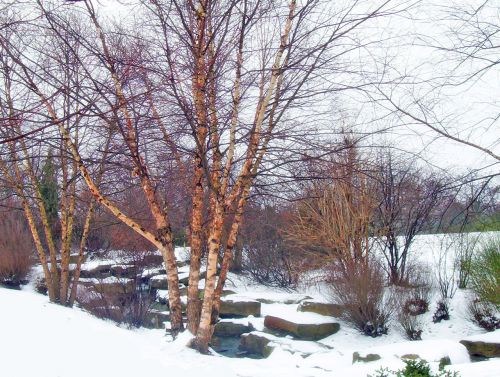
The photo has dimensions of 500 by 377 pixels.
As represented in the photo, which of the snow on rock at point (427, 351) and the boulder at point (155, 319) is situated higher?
the snow on rock at point (427, 351)

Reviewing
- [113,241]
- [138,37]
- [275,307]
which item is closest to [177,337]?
[138,37]

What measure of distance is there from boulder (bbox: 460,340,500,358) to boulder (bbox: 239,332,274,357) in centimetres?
451

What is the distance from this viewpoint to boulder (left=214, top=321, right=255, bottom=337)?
15.7 meters

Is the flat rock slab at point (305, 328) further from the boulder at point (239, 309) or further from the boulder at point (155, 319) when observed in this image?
the boulder at point (155, 319)

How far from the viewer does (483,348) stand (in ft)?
39.5

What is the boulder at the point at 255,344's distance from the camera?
13789 millimetres

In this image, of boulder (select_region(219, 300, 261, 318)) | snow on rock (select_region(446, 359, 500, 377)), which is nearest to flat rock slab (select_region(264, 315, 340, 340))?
boulder (select_region(219, 300, 261, 318))

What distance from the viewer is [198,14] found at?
7344mm

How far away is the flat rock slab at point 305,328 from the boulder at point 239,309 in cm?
157

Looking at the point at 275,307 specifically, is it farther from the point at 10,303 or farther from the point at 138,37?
the point at 138,37

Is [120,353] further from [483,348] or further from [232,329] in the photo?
[232,329]

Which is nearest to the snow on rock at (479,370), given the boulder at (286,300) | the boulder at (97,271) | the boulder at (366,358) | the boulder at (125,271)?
the boulder at (366,358)

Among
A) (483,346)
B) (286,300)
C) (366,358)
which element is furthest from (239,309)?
(483,346)

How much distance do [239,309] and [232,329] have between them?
107cm
